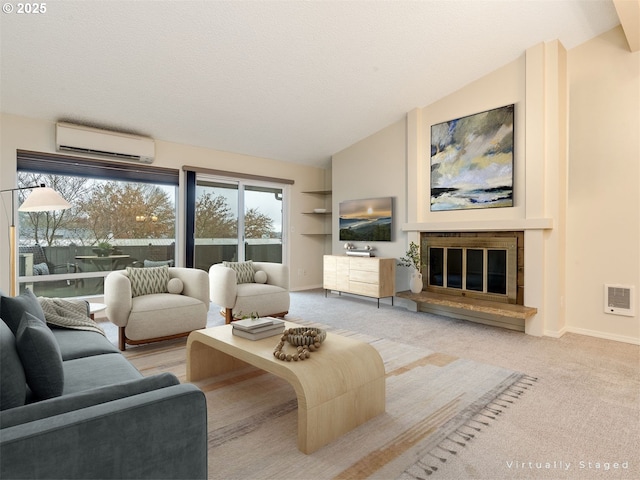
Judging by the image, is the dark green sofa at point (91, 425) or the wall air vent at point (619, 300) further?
the wall air vent at point (619, 300)

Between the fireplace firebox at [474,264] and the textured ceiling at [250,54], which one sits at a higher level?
the textured ceiling at [250,54]

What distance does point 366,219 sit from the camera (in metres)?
5.77

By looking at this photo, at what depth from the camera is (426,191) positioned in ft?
16.4

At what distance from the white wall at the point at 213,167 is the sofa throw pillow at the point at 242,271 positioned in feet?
4.05

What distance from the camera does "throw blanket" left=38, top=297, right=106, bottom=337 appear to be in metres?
2.40

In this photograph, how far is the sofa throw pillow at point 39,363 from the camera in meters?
1.28

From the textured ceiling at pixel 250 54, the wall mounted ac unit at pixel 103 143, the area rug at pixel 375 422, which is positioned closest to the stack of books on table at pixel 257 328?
the area rug at pixel 375 422

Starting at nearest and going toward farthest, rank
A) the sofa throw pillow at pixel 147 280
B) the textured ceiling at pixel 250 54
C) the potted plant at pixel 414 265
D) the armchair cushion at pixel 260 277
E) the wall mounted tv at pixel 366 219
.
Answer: the textured ceiling at pixel 250 54
the sofa throw pillow at pixel 147 280
the armchair cushion at pixel 260 277
the potted plant at pixel 414 265
the wall mounted tv at pixel 366 219

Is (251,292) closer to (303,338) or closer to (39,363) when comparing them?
(303,338)

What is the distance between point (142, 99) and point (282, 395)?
346cm

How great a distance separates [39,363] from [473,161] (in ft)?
14.6

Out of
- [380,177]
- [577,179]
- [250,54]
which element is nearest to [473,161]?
[577,179]

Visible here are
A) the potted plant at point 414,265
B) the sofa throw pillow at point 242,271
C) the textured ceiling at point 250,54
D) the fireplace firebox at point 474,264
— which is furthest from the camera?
the potted plant at point 414,265

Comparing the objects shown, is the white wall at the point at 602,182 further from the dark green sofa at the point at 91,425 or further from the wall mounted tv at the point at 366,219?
the dark green sofa at the point at 91,425
